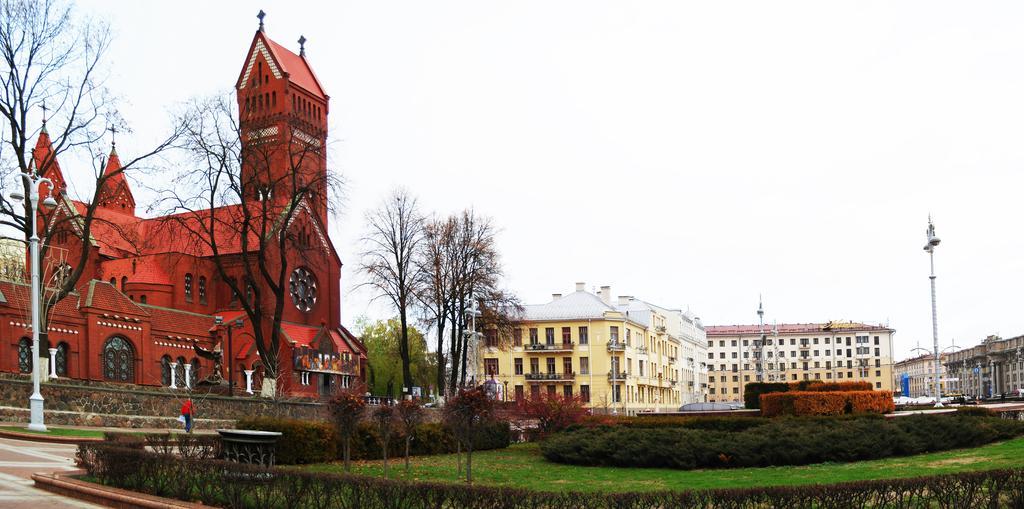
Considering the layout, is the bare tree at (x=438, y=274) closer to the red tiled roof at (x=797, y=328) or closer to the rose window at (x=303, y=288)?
the rose window at (x=303, y=288)

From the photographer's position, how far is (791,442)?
2038 centimetres

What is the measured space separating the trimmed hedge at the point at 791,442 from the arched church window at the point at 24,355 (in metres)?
31.6

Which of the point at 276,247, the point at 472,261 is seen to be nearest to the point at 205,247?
the point at 276,247

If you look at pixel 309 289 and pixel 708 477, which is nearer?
pixel 708 477

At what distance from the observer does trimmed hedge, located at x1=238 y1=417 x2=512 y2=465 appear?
22.9m

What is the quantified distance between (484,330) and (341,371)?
1367cm

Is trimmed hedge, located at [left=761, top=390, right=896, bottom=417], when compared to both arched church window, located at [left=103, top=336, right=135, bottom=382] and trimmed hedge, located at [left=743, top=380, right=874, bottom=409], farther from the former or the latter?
arched church window, located at [left=103, top=336, right=135, bottom=382]

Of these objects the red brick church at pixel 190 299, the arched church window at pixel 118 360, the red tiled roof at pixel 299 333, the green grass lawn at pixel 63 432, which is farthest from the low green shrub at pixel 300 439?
the red tiled roof at pixel 299 333

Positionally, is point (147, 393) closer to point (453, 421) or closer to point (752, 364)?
point (453, 421)

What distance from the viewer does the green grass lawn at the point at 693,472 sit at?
665 inches

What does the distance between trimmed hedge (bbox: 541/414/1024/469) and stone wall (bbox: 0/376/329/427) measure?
8273mm

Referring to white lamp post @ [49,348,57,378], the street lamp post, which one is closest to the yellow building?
white lamp post @ [49,348,57,378]

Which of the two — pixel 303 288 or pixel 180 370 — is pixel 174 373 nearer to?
pixel 180 370

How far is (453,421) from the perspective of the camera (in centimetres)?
2086
